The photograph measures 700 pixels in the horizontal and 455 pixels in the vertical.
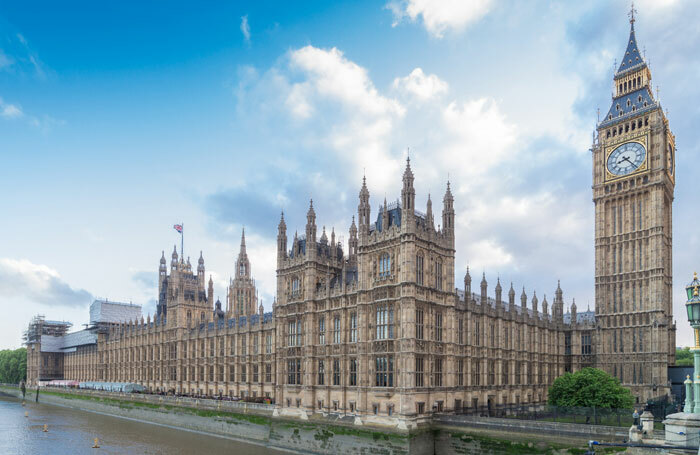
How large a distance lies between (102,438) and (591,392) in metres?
67.4

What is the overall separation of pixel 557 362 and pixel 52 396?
427 feet

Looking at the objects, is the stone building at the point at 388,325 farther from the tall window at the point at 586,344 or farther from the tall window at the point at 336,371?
the tall window at the point at 586,344

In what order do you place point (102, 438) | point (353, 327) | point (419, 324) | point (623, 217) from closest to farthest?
point (419, 324) → point (353, 327) → point (102, 438) → point (623, 217)

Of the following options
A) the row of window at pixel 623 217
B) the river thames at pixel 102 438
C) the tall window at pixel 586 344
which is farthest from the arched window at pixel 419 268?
the row of window at pixel 623 217

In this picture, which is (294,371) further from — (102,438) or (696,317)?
(696,317)

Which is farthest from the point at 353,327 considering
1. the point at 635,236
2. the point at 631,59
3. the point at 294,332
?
the point at 631,59

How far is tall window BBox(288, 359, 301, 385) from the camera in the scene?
237 ft

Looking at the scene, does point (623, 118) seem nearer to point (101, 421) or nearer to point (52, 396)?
point (101, 421)

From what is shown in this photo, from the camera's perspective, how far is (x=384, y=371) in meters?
61.2

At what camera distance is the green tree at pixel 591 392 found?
220 feet

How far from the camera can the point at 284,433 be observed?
6919 cm

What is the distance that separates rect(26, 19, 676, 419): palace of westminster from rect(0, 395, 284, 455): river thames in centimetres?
1089

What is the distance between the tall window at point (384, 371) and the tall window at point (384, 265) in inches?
363

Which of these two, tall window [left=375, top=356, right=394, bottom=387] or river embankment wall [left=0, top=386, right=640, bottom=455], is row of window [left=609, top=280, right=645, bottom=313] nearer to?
river embankment wall [left=0, top=386, right=640, bottom=455]
